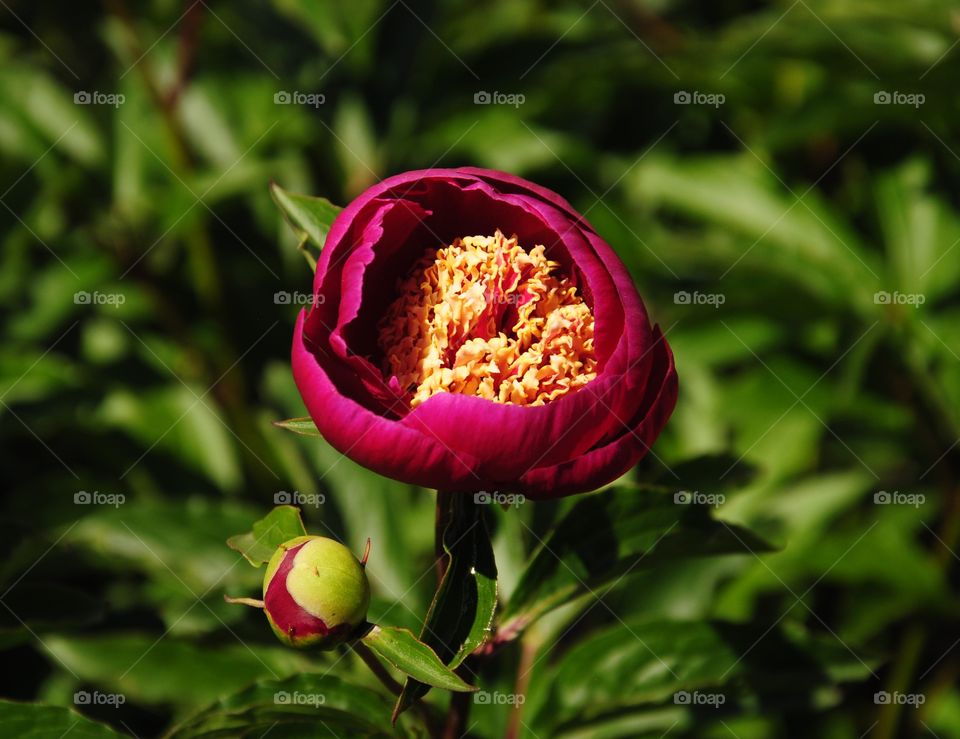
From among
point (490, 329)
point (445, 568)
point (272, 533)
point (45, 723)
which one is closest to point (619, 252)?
point (490, 329)

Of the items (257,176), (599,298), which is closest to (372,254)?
(599,298)

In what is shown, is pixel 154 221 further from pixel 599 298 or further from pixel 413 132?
pixel 599 298

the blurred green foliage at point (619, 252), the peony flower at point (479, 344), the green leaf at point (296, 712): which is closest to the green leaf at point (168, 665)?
the blurred green foliage at point (619, 252)

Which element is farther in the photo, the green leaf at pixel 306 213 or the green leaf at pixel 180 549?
the green leaf at pixel 180 549

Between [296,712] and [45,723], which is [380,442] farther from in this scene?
[45,723]

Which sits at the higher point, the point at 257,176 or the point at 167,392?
the point at 257,176

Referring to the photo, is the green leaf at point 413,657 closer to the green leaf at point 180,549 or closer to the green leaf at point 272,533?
the green leaf at point 272,533
